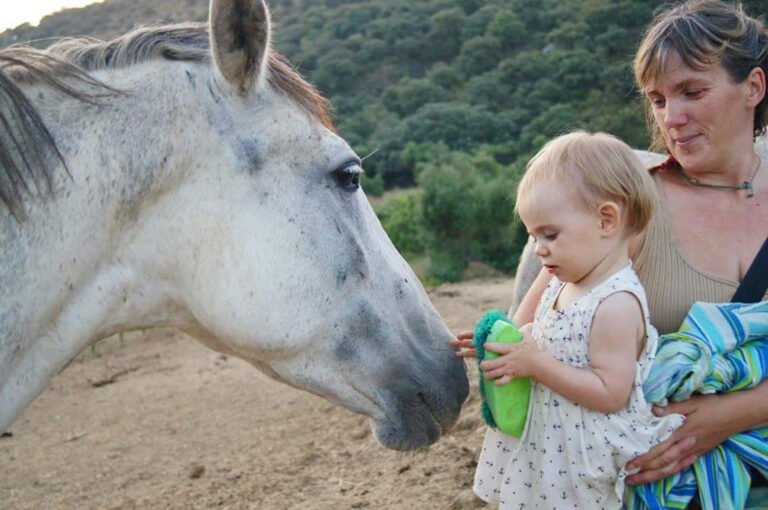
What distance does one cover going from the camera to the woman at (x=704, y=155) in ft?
6.80

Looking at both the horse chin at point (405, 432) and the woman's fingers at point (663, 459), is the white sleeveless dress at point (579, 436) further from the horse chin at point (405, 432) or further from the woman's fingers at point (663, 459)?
the horse chin at point (405, 432)

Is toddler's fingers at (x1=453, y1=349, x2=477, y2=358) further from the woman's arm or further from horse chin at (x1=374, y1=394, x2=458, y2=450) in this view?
the woman's arm

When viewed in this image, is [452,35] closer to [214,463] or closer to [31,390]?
[214,463]

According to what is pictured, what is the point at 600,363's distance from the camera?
184 centimetres

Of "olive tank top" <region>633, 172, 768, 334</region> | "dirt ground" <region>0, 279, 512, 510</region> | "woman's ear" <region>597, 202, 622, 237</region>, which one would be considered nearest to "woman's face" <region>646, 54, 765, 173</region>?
"olive tank top" <region>633, 172, 768, 334</region>

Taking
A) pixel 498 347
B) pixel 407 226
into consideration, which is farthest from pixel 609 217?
pixel 407 226

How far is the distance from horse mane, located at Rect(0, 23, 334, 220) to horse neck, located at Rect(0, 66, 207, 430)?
0.12 ft

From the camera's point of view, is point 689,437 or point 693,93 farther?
point 693,93

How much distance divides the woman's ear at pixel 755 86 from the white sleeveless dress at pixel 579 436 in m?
0.68

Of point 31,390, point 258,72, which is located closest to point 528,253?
point 258,72

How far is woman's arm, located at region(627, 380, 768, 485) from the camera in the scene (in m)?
1.90

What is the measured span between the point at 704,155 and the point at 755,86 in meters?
0.26

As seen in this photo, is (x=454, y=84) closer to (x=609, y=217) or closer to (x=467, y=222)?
Result: (x=467, y=222)

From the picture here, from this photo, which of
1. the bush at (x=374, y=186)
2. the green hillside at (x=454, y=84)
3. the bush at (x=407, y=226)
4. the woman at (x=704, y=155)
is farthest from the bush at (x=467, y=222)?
the woman at (x=704, y=155)
